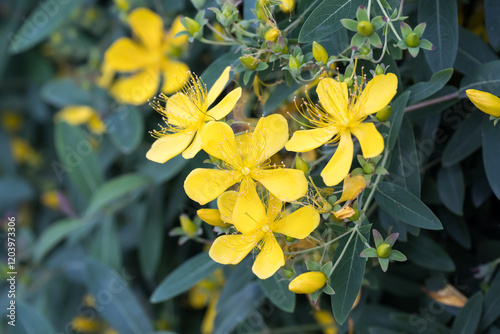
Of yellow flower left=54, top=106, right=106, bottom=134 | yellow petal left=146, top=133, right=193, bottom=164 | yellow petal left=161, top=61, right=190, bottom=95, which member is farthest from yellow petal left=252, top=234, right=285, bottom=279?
yellow flower left=54, top=106, right=106, bottom=134

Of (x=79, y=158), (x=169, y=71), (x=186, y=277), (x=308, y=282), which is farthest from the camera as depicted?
(x=79, y=158)

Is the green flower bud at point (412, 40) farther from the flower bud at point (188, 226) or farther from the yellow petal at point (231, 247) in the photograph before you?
the flower bud at point (188, 226)

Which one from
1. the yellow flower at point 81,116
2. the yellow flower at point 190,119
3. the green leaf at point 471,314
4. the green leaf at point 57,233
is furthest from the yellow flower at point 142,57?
the green leaf at point 471,314

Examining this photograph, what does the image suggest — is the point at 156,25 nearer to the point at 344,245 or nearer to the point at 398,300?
the point at 344,245

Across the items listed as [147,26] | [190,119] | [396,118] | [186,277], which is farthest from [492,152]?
[147,26]

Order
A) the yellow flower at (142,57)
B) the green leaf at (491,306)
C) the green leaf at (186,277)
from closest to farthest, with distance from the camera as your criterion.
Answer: the green leaf at (491,306)
the green leaf at (186,277)
the yellow flower at (142,57)

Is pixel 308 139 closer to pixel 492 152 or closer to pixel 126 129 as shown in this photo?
pixel 492 152
